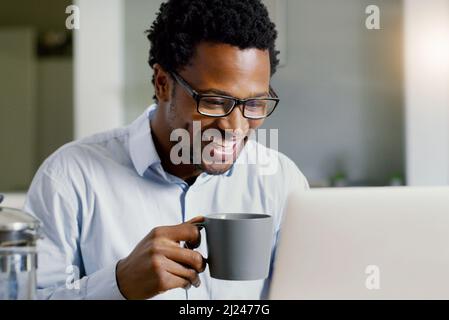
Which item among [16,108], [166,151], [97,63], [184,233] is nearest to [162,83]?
[166,151]

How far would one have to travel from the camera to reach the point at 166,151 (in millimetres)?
974

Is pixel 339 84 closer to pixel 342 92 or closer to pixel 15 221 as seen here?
pixel 342 92

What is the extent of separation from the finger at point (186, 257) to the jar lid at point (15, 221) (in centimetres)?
14

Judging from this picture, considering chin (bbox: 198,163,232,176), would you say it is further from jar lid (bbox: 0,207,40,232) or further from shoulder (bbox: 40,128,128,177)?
jar lid (bbox: 0,207,40,232)

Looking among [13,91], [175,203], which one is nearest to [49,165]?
[175,203]

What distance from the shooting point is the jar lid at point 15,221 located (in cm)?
47

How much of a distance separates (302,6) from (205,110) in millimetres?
1181

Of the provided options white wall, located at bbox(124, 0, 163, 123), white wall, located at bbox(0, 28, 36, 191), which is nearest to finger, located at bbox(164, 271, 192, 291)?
white wall, located at bbox(124, 0, 163, 123)

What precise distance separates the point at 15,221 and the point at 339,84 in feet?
5.30

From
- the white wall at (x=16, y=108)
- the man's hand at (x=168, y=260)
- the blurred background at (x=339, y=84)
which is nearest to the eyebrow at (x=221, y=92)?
the man's hand at (x=168, y=260)

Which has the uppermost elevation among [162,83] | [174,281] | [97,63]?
[97,63]

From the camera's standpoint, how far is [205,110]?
0.86m

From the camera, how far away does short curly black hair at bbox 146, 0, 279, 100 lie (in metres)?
0.85

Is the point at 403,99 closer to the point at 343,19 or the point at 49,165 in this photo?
the point at 343,19
